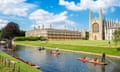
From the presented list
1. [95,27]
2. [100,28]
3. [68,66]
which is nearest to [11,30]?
[95,27]

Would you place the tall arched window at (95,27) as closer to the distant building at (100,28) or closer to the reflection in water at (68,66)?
the distant building at (100,28)

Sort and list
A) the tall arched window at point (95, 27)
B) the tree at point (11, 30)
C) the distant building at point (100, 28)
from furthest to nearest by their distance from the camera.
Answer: the tall arched window at point (95, 27)
the distant building at point (100, 28)
the tree at point (11, 30)

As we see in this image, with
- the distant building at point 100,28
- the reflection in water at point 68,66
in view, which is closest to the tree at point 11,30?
the distant building at point 100,28

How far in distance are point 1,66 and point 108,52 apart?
36.8m

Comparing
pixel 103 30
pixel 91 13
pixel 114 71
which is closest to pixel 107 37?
pixel 103 30

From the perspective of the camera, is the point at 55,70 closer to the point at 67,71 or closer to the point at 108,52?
the point at 67,71

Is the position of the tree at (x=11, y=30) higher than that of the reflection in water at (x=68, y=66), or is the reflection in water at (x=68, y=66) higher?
the tree at (x=11, y=30)

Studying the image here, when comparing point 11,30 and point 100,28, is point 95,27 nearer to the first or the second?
point 100,28

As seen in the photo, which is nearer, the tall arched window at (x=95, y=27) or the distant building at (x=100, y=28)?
the distant building at (x=100, y=28)

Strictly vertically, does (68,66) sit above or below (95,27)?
below

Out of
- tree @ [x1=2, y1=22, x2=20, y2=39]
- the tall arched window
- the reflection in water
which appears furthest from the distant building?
the reflection in water

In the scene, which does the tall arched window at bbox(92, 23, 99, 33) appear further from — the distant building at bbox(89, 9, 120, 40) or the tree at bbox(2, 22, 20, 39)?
the tree at bbox(2, 22, 20, 39)

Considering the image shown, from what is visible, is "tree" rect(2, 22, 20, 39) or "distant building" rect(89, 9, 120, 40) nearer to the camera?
"tree" rect(2, 22, 20, 39)

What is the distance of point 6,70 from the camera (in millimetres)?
30375
